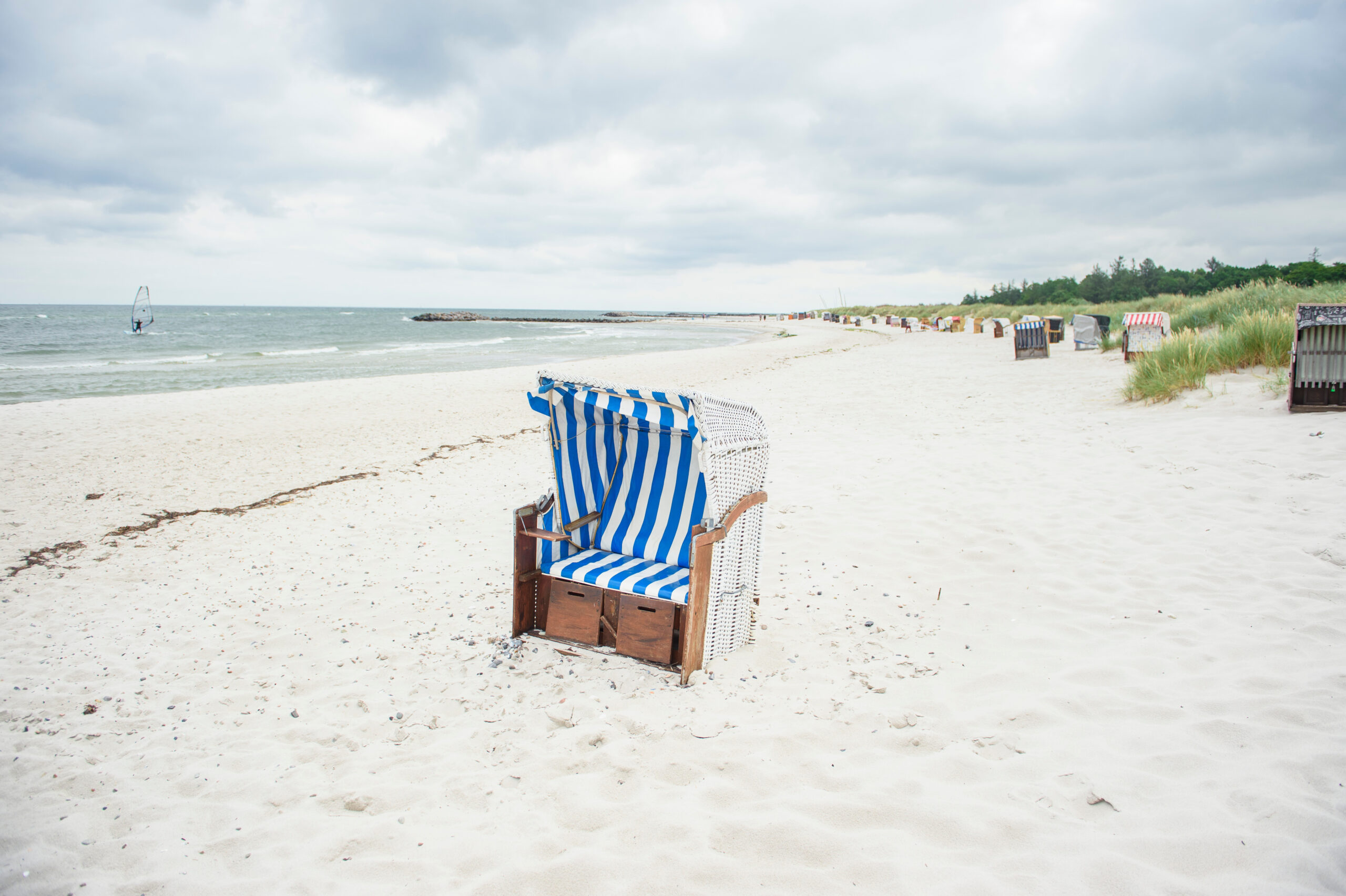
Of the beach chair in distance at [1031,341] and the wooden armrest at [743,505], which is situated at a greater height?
the beach chair in distance at [1031,341]

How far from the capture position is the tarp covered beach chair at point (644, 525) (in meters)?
3.23

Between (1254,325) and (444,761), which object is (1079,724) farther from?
(1254,325)

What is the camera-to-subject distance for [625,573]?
3.46 m

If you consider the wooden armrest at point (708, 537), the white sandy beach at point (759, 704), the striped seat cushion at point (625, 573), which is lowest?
the white sandy beach at point (759, 704)

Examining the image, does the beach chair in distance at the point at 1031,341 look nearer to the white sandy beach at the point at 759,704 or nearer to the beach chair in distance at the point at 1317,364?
the beach chair in distance at the point at 1317,364

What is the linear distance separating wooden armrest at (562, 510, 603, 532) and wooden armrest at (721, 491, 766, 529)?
90 cm

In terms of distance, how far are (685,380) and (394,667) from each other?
15223 mm

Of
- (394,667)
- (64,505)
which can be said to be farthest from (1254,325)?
(64,505)

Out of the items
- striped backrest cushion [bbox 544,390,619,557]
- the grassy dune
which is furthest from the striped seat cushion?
the grassy dune

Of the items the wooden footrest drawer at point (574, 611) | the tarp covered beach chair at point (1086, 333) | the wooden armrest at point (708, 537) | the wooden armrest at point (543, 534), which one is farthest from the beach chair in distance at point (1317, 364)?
the tarp covered beach chair at point (1086, 333)

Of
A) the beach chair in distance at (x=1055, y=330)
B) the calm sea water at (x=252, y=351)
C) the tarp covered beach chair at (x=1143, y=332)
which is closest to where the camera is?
the tarp covered beach chair at (x=1143, y=332)

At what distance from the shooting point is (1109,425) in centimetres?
803

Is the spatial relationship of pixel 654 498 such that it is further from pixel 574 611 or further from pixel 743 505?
pixel 574 611

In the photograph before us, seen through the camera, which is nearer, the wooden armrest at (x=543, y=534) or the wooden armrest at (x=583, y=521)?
the wooden armrest at (x=543, y=534)
